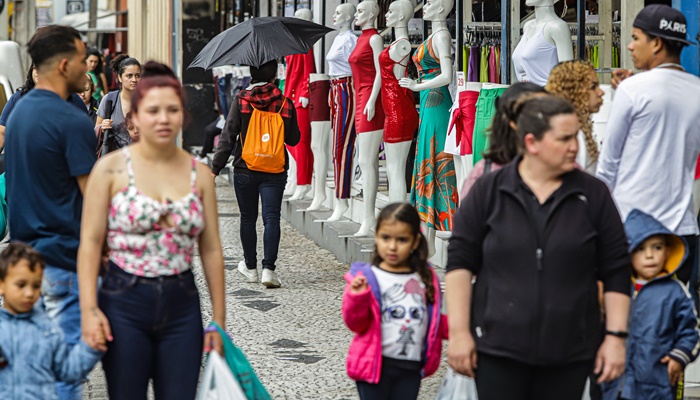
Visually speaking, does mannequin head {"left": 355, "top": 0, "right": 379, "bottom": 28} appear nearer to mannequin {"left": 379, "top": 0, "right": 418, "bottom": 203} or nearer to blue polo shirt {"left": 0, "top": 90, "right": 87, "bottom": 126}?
mannequin {"left": 379, "top": 0, "right": 418, "bottom": 203}

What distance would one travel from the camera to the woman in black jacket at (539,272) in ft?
13.3

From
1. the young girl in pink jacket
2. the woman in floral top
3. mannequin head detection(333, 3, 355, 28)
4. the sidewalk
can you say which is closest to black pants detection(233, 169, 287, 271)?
the sidewalk

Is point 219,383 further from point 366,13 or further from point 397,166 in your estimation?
point 366,13

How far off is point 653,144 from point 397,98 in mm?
5282

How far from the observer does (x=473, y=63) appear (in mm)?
10102

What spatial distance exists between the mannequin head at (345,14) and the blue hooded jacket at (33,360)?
8283 mm

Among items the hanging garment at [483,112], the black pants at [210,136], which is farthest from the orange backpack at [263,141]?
the black pants at [210,136]

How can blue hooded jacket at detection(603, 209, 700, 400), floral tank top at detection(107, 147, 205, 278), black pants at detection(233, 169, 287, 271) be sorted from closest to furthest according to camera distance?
Answer: floral tank top at detection(107, 147, 205, 278) < blue hooded jacket at detection(603, 209, 700, 400) < black pants at detection(233, 169, 287, 271)

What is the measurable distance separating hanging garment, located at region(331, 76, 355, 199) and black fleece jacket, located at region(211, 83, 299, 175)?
8.24 ft

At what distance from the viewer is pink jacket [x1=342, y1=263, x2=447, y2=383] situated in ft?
15.6

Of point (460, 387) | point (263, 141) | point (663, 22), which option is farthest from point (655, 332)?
point (263, 141)

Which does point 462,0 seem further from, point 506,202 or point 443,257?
point 506,202

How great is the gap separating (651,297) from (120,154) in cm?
200

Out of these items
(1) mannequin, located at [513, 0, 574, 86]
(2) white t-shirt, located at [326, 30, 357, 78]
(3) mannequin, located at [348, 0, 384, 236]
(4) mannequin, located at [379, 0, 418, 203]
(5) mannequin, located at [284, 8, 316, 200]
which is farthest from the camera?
(5) mannequin, located at [284, 8, 316, 200]
